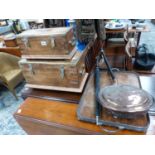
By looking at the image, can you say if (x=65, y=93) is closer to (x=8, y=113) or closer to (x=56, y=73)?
(x=56, y=73)

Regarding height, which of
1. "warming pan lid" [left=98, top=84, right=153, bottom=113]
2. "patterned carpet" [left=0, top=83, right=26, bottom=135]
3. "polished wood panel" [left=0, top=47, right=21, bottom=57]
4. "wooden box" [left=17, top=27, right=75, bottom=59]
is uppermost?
"wooden box" [left=17, top=27, right=75, bottom=59]

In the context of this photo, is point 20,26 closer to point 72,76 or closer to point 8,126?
point 8,126

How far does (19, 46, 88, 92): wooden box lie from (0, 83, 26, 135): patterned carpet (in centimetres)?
95

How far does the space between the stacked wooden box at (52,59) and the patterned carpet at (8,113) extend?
3.31ft

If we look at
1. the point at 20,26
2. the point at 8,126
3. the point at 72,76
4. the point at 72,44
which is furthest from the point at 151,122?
the point at 20,26

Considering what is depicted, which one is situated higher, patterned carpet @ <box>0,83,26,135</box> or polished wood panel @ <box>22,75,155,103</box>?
polished wood panel @ <box>22,75,155,103</box>

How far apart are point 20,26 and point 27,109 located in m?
3.14

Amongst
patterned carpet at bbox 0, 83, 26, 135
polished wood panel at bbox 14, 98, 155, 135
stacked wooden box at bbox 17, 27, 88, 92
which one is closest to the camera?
polished wood panel at bbox 14, 98, 155, 135

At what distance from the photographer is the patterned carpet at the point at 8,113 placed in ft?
5.73

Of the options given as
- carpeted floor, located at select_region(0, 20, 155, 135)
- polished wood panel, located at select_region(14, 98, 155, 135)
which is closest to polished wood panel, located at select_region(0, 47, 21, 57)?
carpeted floor, located at select_region(0, 20, 155, 135)

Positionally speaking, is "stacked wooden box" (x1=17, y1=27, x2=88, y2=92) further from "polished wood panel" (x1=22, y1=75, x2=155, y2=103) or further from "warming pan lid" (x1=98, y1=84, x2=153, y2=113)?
"warming pan lid" (x1=98, y1=84, x2=153, y2=113)

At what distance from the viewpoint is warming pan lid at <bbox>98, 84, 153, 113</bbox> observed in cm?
69

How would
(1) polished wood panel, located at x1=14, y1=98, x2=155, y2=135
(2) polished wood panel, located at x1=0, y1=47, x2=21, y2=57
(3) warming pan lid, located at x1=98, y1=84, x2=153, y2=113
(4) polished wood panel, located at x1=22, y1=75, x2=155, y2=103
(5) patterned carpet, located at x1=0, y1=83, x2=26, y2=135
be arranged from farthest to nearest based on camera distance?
(2) polished wood panel, located at x1=0, y1=47, x2=21, y2=57, (5) patterned carpet, located at x1=0, y1=83, x2=26, y2=135, (4) polished wood panel, located at x1=22, y1=75, x2=155, y2=103, (1) polished wood panel, located at x1=14, y1=98, x2=155, y2=135, (3) warming pan lid, located at x1=98, y1=84, x2=153, y2=113
